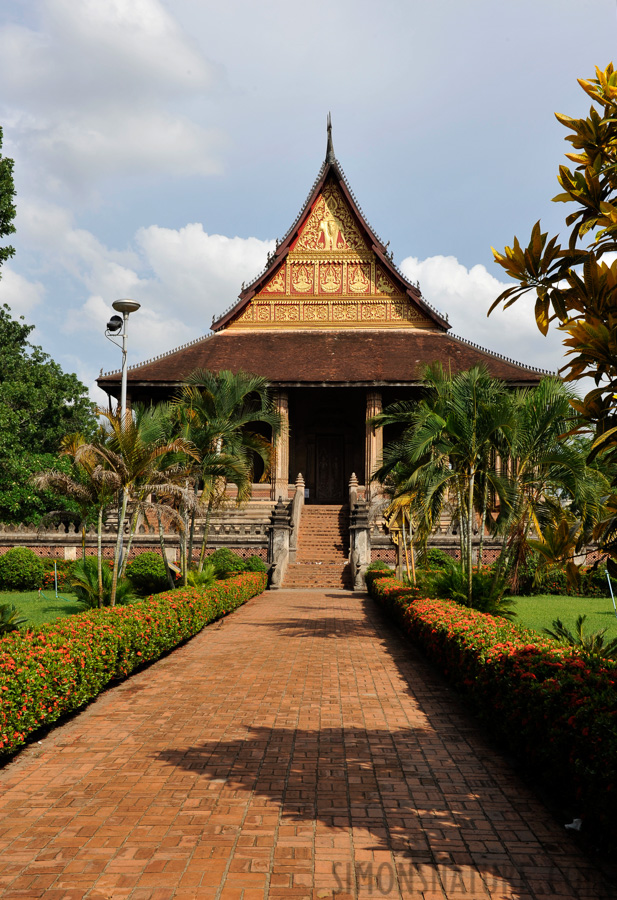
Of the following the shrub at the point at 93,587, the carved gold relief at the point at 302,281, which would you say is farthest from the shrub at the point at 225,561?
the carved gold relief at the point at 302,281

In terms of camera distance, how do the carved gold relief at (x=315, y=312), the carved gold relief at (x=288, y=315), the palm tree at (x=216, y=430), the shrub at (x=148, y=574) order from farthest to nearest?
1. the carved gold relief at (x=288, y=315)
2. the carved gold relief at (x=315, y=312)
3. the shrub at (x=148, y=574)
4. the palm tree at (x=216, y=430)

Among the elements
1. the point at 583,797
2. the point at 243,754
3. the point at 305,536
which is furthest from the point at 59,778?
the point at 305,536

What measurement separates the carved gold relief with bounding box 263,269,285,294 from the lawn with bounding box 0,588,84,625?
1623cm

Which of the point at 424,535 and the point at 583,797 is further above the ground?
the point at 424,535

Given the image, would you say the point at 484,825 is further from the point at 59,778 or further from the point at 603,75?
the point at 603,75

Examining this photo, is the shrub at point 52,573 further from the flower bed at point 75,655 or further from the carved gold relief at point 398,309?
the carved gold relief at point 398,309

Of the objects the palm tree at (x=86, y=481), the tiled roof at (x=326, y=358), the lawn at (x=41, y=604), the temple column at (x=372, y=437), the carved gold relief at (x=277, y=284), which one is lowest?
the lawn at (x=41, y=604)

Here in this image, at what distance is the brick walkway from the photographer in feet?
11.8

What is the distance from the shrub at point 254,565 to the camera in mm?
Answer: 20672

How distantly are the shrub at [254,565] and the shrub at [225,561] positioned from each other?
129 millimetres

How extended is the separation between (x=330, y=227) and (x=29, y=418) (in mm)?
15821

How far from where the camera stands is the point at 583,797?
13.8 feet

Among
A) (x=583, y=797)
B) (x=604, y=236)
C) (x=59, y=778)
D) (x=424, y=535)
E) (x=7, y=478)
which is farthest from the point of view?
(x=7, y=478)

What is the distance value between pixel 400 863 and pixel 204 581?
12.1 metres
